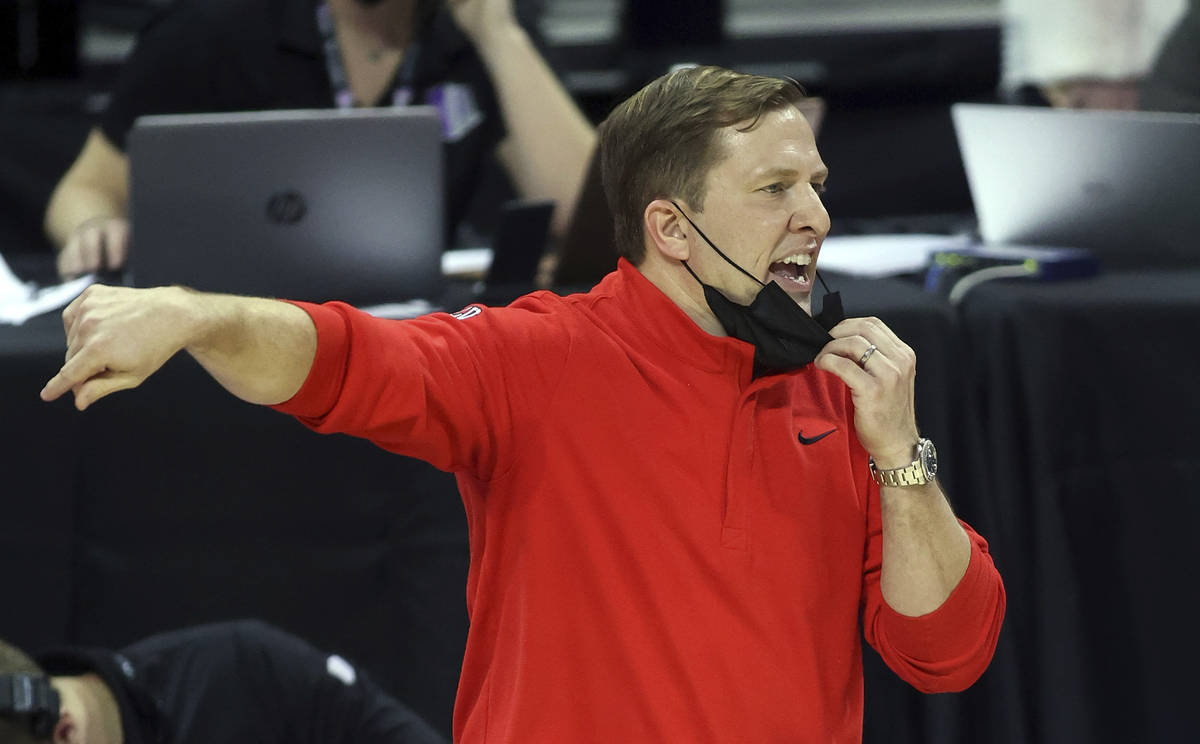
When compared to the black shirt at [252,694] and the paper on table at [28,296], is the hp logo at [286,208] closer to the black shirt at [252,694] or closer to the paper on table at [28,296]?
the paper on table at [28,296]

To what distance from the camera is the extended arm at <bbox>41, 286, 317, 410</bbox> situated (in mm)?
948

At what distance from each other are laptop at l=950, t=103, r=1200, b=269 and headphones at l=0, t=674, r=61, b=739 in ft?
4.93

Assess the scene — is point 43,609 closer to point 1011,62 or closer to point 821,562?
point 821,562

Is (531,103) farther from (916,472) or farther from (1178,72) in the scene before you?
(916,472)

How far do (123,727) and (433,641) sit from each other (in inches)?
14.8

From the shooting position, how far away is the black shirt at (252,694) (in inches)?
67.2

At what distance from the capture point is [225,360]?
3.37 ft

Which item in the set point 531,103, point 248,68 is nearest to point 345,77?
point 248,68

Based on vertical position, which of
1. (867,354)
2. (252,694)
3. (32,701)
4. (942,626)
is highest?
(867,354)

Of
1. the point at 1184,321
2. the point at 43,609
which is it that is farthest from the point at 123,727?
the point at 1184,321

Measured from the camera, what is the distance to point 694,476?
1225 millimetres

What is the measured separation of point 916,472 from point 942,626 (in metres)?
0.14

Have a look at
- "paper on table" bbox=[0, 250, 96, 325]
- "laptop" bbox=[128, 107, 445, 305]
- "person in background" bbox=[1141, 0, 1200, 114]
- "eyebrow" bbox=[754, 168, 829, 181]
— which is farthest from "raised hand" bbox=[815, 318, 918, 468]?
"person in background" bbox=[1141, 0, 1200, 114]

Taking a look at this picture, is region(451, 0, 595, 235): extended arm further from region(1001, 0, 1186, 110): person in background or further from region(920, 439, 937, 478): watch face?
region(920, 439, 937, 478): watch face
